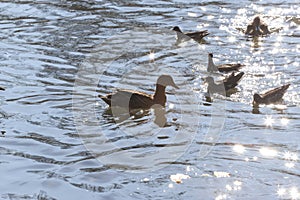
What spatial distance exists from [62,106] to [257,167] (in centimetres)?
367

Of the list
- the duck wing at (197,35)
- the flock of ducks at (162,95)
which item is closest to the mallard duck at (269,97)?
the flock of ducks at (162,95)

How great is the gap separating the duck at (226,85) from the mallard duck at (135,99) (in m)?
1.06

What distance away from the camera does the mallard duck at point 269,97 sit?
11.6 metres

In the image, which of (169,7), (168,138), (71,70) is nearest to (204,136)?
(168,138)

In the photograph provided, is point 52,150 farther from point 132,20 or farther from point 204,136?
point 132,20

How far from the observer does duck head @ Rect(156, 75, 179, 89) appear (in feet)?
39.1

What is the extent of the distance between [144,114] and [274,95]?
79.8 inches

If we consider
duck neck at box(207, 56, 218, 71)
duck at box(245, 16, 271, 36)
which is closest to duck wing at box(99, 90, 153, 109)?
duck neck at box(207, 56, 218, 71)

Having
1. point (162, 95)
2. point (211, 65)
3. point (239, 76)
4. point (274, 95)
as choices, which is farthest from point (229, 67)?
point (162, 95)

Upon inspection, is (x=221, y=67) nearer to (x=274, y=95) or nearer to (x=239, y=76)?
(x=239, y=76)

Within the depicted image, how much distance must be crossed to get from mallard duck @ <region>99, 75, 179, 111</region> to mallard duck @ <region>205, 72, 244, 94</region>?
1074 millimetres

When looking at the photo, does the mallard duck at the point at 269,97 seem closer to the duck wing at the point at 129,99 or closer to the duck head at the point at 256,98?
the duck head at the point at 256,98

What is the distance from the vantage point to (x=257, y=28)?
1574 cm

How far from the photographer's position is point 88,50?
48.8ft
